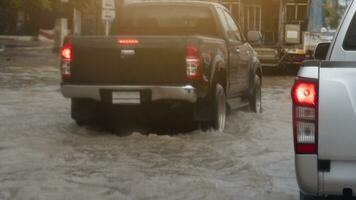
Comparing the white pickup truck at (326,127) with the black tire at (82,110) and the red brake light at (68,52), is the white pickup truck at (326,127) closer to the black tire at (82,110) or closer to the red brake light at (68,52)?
the red brake light at (68,52)

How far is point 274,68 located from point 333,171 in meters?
19.6

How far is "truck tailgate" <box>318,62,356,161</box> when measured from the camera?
5.04 metres

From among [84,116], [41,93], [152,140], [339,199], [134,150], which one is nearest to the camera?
[339,199]

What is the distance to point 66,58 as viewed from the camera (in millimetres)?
9898

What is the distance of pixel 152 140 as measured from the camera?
989 centimetres

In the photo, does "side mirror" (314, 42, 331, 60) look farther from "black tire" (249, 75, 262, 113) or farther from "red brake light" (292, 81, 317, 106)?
"black tire" (249, 75, 262, 113)

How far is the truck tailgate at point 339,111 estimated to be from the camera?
504cm

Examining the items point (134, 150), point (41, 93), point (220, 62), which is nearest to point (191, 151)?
point (134, 150)

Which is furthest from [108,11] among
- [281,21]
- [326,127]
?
[326,127]

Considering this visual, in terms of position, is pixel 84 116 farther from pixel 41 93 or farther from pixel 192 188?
pixel 41 93

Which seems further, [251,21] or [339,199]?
[251,21]

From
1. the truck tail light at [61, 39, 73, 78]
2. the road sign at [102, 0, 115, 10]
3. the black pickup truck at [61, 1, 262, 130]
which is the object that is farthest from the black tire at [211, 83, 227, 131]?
the road sign at [102, 0, 115, 10]

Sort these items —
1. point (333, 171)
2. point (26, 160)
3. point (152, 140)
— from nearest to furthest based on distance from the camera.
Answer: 1. point (333, 171)
2. point (26, 160)
3. point (152, 140)

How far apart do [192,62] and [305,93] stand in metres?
4.46
